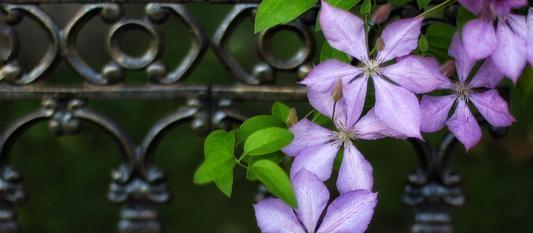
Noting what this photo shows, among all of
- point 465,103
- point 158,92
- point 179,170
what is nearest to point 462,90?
point 465,103

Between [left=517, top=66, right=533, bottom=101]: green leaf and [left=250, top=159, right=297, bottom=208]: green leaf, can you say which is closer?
[left=250, top=159, right=297, bottom=208]: green leaf

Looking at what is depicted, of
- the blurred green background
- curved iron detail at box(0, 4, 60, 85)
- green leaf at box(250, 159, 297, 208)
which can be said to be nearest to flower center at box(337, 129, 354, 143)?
green leaf at box(250, 159, 297, 208)

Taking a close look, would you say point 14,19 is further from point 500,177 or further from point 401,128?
point 500,177

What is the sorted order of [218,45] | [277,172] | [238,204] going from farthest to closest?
1. [238,204]
2. [218,45]
3. [277,172]

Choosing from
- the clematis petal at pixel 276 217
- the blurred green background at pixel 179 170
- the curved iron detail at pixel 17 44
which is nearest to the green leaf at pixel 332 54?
the clematis petal at pixel 276 217

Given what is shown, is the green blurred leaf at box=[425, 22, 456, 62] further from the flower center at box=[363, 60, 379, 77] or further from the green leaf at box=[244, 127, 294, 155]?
the green leaf at box=[244, 127, 294, 155]

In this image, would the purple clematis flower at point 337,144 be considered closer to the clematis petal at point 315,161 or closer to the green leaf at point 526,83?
the clematis petal at point 315,161

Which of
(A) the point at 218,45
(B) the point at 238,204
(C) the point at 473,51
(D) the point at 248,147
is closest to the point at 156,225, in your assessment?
(A) the point at 218,45
